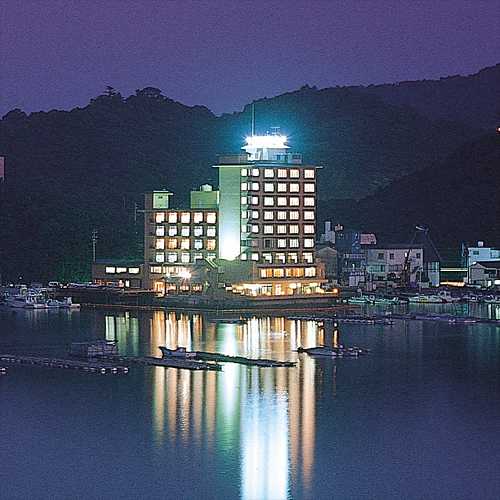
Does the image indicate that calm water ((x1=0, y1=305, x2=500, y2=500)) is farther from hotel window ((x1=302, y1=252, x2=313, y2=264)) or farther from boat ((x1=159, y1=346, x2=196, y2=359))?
hotel window ((x1=302, y1=252, x2=313, y2=264))

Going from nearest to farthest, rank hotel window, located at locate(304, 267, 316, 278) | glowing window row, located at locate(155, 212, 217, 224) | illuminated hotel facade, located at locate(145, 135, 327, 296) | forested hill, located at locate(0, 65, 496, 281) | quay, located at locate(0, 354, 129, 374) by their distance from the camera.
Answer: quay, located at locate(0, 354, 129, 374) → illuminated hotel facade, located at locate(145, 135, 327, 296) → hotel window, located at locate(304, 267, 316, 278) → glowing window row, located at locate(155, 212, 217, 224) → forested hill, located at locate(0, 65, 496, 281)

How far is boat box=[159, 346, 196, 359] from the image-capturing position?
102 feet

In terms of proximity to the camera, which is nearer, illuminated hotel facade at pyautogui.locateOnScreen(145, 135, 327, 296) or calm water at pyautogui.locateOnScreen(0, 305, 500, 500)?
calm water at pyautogui.locateOnScreen(0, 305, 500, 500)

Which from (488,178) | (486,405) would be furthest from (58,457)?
(488,178)

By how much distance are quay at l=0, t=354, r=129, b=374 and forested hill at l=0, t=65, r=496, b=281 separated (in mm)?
29176

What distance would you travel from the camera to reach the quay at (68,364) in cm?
2927

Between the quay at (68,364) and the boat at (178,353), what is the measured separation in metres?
1.94

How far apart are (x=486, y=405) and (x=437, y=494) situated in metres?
6.93

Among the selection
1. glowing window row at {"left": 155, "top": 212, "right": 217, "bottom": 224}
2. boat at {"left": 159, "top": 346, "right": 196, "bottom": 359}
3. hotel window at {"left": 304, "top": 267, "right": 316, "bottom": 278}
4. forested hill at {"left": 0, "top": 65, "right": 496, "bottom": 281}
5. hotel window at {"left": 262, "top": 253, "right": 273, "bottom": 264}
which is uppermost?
forested hill at {"left": 0, "top": 65, "right": 496, "bottom": 281}

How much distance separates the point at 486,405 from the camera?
84.6 ft

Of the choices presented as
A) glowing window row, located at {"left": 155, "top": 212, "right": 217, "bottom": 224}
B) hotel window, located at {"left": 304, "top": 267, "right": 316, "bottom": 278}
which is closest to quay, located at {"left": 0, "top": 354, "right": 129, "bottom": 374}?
glowing window row, located at {"left": 155, "top": 212, "right": 217, "bottom": 224}

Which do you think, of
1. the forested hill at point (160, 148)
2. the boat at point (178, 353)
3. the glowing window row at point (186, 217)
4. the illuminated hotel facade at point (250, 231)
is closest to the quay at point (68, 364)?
the boat at point (178, 353)

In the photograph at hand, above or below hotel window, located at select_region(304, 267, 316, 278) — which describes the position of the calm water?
below

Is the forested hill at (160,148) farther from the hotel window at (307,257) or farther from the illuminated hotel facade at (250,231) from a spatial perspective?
the hotel window at (307,257)
